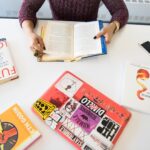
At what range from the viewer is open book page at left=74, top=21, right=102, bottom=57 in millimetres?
859

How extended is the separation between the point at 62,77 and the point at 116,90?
0.64 feet

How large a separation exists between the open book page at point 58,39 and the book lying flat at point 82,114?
0.13m

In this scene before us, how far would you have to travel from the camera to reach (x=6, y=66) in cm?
82

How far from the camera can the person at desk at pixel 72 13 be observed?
91 centimetres

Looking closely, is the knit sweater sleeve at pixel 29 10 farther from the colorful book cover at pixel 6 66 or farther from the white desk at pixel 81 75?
the colorful book cover at pixel 6 66

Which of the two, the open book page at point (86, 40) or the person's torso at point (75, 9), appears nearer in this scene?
the open book page at point (86, 40)

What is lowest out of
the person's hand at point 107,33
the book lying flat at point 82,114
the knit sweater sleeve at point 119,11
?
the book lying flat at point 82,114

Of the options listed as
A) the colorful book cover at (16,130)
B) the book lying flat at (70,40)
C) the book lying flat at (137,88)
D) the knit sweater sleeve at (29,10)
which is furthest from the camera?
the knit sweater sleeve at (29,10)

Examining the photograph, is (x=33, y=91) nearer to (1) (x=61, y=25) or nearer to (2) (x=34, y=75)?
(2) (x=34, y=75)

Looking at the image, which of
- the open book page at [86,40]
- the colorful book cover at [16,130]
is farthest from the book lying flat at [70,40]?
the colorful book cover at [16,130]

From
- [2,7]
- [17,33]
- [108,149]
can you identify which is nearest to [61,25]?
[17,33]

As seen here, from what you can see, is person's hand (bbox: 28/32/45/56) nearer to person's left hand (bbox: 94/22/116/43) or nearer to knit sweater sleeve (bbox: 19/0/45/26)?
knit sweater sleeve (bbox: 19/0/45/26)

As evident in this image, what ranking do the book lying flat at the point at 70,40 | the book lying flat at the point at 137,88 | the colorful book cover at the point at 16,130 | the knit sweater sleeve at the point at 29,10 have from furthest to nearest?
the knit sweater sleeve at the point at 29,10 < the book lying flat at the point at 70,40 < the book lying flat at the point at 137,88 < the colorful book cover at the point at 16,130

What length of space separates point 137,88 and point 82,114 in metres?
0.22
